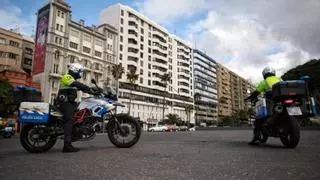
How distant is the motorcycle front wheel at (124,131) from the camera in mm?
7195

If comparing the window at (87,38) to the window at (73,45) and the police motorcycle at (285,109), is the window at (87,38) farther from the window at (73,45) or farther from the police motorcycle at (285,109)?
the police motorcycle at (285,109)

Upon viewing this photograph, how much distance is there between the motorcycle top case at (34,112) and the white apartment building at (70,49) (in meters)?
53.0

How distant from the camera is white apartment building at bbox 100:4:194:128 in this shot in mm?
83438

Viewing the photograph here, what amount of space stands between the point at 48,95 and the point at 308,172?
62119mm

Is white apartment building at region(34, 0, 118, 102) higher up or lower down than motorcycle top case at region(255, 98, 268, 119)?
higher up

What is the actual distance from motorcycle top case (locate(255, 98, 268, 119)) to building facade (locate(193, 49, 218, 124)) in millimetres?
111496

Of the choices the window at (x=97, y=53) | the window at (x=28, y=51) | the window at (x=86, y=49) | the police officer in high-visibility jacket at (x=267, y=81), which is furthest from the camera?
the window at (x=97, y=53)

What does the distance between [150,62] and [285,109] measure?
87.0m

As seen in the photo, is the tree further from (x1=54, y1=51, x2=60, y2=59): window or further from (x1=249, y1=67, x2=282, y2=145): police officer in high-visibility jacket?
(x1=249, y1=67, x2=282, y2=145): police officer in high-visibility jacket

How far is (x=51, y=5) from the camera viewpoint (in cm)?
6303

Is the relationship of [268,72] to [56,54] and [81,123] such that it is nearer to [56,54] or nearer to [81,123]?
[81,123]

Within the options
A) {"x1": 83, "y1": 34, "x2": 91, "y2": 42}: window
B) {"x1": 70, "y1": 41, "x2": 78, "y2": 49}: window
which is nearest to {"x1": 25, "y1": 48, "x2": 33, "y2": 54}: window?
{"x1": 70, "y1": 41, "x2": 78, "y2": 49}: window

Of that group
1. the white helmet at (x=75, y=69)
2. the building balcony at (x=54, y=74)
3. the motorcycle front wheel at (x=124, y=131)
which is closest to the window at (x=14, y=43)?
the building balcony at (x=54, y=74)

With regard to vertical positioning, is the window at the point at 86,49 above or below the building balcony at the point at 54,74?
above
